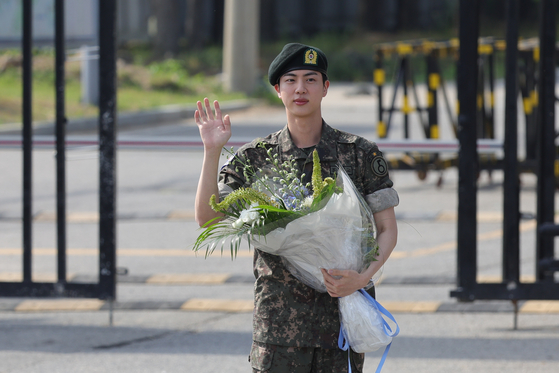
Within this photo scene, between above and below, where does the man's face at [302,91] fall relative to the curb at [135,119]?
above

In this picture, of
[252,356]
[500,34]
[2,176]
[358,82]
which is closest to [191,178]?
[2,176]

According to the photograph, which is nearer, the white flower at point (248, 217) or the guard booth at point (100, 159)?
the white flower at point (248, 217)

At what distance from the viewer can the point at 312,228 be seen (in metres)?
2.64

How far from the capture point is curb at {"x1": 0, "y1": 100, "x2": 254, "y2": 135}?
16.2 metres

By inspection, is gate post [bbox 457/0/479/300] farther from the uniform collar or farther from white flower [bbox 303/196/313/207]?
white flower [bbox 303/196/313/207]

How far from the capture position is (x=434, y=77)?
10664mm

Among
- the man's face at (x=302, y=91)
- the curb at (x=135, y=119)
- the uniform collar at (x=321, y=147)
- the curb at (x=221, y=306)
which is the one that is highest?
the man's face at (x=302, y=91)

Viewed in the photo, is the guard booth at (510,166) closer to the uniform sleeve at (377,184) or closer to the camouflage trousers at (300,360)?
the uniform sleeve at (377,184)

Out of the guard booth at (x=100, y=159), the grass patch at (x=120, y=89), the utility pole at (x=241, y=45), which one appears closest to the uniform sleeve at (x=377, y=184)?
the guard booth at (x=100, y=159)

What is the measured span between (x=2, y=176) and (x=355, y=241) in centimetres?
975

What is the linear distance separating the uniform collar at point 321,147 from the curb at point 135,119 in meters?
13.2

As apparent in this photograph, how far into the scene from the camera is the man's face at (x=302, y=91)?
285 cm

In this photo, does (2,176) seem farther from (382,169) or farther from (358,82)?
(358,82)

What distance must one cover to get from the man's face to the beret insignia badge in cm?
3
